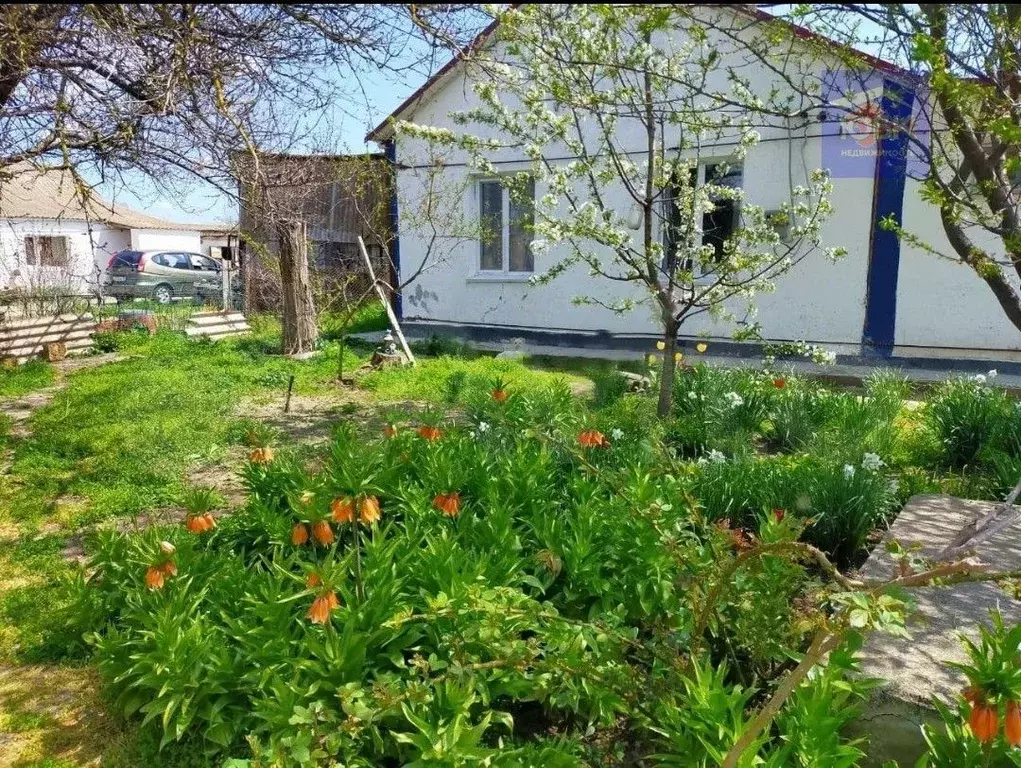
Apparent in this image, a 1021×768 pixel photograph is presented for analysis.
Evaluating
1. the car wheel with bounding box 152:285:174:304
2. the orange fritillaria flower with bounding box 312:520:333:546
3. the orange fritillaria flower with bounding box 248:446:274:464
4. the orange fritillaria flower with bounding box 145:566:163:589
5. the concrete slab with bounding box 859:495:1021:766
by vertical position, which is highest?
the car wheel with bounding box 152:285:174:304

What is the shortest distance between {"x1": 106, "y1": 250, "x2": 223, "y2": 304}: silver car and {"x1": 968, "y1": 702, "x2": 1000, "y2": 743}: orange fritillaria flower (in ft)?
68.6

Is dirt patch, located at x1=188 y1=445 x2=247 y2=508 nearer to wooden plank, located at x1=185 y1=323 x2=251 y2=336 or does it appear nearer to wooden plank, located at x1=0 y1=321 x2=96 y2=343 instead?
wooden plank, located at x1=0 y1=321 x2=96 y2=343

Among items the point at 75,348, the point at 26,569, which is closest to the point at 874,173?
the point at 26,569

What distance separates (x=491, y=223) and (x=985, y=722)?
11.0m

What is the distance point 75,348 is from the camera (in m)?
11.4

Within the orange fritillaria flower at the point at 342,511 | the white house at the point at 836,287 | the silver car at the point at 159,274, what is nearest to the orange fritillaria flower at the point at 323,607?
the orange fritillaria flower at the point at 342,511

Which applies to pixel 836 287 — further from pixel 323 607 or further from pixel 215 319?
pixel 215 319

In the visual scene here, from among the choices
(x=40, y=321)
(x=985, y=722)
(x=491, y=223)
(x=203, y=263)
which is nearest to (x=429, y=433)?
(x=985, y=722)

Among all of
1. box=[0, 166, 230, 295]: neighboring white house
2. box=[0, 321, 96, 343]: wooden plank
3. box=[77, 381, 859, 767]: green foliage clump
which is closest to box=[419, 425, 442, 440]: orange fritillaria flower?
box=[77, 381, 859, 767]: green foliage clump

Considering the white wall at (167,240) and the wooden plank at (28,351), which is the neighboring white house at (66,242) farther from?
the wooden plank at (28,351)

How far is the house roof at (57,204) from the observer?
194 inches

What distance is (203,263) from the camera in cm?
2642

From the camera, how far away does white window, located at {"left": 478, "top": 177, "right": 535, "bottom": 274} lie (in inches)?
463

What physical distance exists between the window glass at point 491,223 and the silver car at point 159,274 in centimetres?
1108
